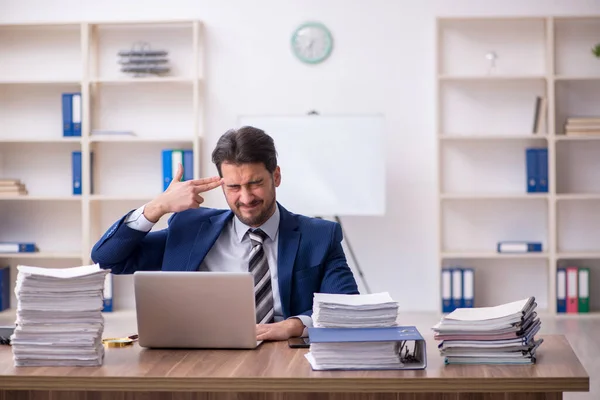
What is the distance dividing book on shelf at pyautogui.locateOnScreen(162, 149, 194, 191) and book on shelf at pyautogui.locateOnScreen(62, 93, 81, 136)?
0.67 meters

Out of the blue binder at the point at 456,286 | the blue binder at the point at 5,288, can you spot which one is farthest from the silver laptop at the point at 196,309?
the blue binder at the point at 5,288

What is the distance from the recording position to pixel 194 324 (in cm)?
239

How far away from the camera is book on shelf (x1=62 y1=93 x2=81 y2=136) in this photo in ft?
20.3

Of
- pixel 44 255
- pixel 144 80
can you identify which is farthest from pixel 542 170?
pixel 44 255

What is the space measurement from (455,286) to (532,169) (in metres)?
0.98

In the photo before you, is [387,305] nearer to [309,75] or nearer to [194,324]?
[194,324]

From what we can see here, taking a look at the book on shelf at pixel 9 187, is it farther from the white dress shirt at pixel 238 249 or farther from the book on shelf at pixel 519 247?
the white dress shirt at pixel 238 249

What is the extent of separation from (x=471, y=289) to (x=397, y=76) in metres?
1.60

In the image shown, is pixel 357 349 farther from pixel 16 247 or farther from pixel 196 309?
pixel 16 247

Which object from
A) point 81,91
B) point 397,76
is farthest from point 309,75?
point 81,91

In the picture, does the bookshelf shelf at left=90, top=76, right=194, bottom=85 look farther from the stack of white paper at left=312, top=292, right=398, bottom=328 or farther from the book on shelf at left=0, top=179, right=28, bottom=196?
the stack of white paper at left=312, top=292, right=398, bottom=328

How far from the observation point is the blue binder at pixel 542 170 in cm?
604

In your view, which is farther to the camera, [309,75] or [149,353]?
[309,75]

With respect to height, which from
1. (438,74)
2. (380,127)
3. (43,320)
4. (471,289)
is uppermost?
(438,74)
